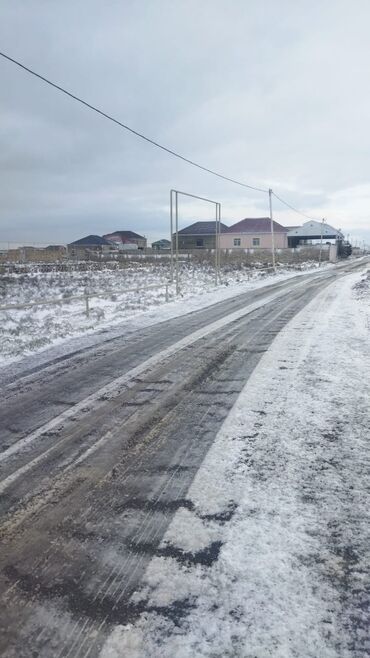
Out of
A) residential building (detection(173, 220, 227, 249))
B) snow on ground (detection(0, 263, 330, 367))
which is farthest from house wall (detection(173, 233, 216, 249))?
snow on ground (detection(0, 263, 330, 367))

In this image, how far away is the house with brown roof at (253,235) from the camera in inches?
3086

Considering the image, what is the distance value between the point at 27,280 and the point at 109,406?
2167 cm

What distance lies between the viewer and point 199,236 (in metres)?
77.5

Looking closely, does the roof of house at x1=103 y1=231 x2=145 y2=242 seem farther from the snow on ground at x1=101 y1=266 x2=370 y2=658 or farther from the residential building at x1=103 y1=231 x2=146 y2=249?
the snow on ground at x1=101 y1=266 x2=370 y2=658

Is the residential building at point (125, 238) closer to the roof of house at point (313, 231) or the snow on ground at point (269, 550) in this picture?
the roof of house at point (313, 231)

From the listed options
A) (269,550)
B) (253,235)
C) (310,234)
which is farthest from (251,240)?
(269,550)

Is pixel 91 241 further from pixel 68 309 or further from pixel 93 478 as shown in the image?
pixel 93 478

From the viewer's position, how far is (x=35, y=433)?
4.59m

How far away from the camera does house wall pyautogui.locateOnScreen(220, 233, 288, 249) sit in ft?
257

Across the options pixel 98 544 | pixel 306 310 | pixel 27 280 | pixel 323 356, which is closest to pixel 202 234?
pixel 27 280

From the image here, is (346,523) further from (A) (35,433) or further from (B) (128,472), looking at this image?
(A) (35,433)

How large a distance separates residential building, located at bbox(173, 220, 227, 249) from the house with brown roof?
4.36 meters

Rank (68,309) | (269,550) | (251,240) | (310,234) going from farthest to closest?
1. (310,234)
2. (251,240)
3. (68,309)
4. (269,550)

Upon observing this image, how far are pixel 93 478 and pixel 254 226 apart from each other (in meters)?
79.7
